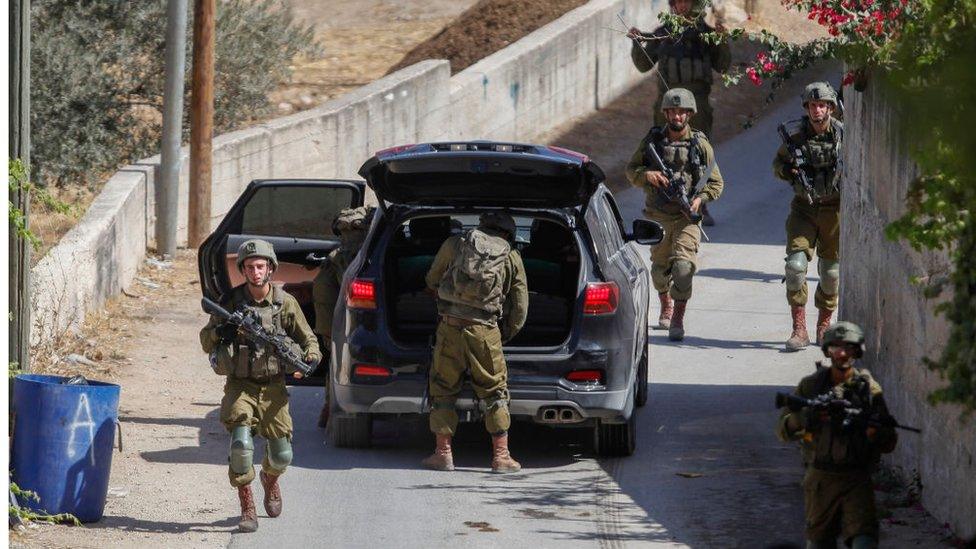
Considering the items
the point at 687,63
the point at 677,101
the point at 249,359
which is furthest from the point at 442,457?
the point at 687,63

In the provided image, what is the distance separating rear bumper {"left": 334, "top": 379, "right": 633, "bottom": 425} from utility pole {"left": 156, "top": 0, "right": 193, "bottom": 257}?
24.3 feet

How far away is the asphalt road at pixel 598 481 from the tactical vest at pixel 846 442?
106cm

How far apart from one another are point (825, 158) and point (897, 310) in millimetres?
3362

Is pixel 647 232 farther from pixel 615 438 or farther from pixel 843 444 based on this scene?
pixel 843 444

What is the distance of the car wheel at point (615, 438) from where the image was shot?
9.53 meters

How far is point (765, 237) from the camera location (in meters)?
17.5

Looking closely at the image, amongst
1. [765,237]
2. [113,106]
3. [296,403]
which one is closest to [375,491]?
[296,403]

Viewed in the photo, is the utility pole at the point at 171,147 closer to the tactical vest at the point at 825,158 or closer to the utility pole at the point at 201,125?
the utility pole at the point at 201,125

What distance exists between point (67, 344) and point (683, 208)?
4822mm

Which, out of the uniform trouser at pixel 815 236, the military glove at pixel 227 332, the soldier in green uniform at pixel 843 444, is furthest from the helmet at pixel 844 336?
the uniform trouser at pixel 815 236

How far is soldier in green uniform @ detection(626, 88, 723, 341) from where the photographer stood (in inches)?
491

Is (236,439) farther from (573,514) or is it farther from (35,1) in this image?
(35,1)

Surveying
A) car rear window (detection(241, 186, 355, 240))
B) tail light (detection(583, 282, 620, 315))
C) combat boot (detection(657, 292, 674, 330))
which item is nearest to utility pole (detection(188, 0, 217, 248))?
car rear window (detection(241, 186, 355, 240))

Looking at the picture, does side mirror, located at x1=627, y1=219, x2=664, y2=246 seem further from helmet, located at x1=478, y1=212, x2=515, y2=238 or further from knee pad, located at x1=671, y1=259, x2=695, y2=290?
knee pad, located at x1=671, y1=259, x2=695, y2=290
